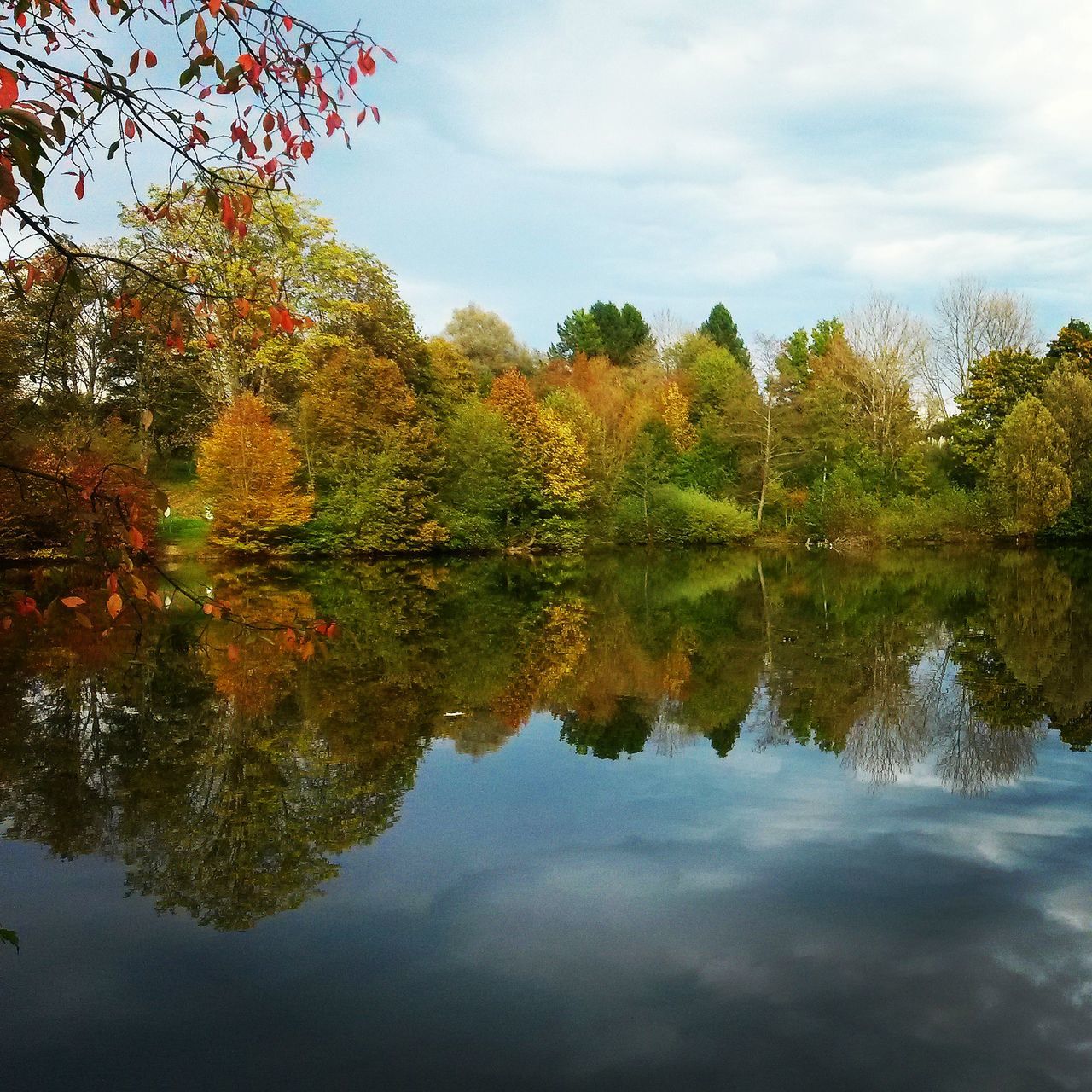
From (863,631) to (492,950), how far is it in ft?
38.4

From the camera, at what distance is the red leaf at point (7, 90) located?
2.31 meters

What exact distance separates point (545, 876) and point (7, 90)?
14.8 ft

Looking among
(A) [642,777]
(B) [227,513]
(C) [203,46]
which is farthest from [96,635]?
(B) [227,513]

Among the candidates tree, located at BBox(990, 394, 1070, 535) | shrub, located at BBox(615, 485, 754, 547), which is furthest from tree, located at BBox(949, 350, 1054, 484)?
shrub, located at BBox(615, 485, 754, 547)

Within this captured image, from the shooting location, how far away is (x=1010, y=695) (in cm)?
975

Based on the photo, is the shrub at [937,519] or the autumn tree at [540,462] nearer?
the autumn tree at [540,462]

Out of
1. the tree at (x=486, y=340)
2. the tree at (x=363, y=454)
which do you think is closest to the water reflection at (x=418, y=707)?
the tree at (x=363, y=454)

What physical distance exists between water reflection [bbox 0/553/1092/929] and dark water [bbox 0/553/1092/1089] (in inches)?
1.9

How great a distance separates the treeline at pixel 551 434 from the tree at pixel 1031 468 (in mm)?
85

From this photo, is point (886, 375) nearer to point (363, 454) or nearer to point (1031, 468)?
point (1031, 468)

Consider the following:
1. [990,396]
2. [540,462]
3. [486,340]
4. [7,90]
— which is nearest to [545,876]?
[7,90]

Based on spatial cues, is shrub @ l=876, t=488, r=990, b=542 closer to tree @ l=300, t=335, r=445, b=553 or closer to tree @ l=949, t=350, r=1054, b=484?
tree @ l=949, t=350, r=1054, b=484

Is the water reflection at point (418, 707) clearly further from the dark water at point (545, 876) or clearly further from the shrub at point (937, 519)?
the shrub at point (937, 519)

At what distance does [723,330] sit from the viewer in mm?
71000
